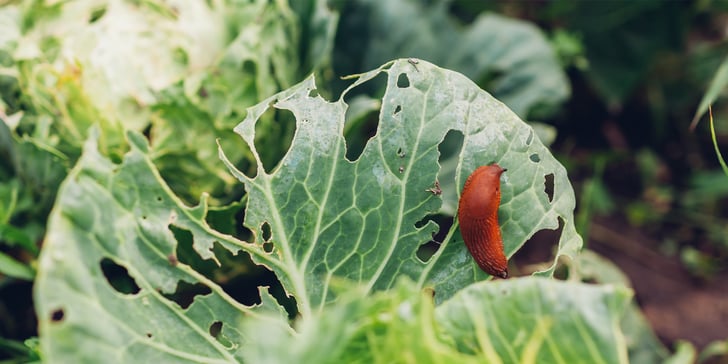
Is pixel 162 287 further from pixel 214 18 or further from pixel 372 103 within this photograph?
pixel 214 18

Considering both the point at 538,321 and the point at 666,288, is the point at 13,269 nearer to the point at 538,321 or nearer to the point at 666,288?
the point at 538,321

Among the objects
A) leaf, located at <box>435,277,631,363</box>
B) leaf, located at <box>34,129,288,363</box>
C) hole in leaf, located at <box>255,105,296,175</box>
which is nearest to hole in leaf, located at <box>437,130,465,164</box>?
hole in leaf, located at <box>255,105,296,175</box>

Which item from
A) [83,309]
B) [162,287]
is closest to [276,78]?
[162,287]

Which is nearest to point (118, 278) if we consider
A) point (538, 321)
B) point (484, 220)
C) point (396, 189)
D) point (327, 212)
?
point (327, 212)

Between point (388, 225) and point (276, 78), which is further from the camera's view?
point (276, 78)

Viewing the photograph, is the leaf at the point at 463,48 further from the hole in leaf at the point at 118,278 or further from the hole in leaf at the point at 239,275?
the hole in leaf at the point at 118,278

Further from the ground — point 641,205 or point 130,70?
point 130,70
